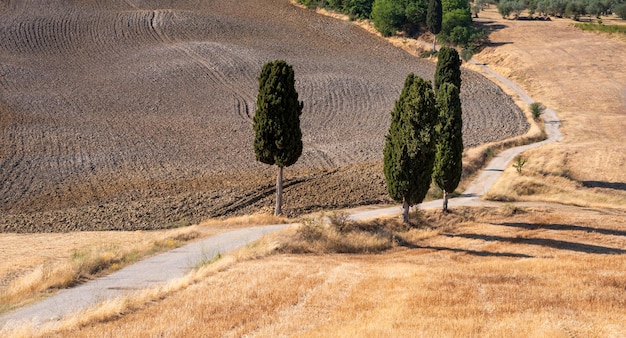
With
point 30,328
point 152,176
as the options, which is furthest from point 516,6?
point 30,328

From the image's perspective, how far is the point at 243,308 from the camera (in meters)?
20.1

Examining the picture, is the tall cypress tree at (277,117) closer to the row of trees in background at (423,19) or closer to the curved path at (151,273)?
the curved path at (151,273)

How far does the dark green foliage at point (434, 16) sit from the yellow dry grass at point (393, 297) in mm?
66754

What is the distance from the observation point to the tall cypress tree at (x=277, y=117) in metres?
35.9

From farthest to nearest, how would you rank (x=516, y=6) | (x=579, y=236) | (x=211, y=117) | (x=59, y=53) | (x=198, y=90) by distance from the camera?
(x=516, y=6) → (x=59, y=53) → (x=198, y=90) → (x=211, y=117) → (x=579, y=236)

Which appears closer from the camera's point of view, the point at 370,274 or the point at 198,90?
the point at 370,274

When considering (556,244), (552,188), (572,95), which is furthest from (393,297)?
(572,95)

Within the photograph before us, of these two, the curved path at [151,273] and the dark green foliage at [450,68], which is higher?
the dark green foliage at [450,68]

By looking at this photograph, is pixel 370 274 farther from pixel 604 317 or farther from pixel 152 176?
pixel 152 176

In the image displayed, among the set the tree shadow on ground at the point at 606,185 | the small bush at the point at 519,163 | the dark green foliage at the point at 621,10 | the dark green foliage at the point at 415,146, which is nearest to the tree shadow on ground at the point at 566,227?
the dark green foliage at the point at 415,146

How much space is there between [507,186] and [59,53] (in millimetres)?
59358

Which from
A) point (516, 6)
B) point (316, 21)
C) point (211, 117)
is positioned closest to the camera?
point (211, 117)

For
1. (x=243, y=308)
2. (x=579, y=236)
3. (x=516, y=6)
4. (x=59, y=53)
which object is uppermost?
(x=516, y=6)

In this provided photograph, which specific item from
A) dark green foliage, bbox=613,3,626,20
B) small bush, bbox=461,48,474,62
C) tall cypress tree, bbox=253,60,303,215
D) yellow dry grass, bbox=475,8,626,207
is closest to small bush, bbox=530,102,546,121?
yellow dry grass, bbox=475,8,626,207
